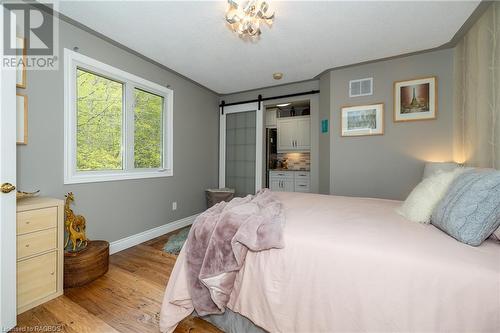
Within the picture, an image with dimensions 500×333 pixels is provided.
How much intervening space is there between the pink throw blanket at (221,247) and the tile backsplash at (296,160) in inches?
158

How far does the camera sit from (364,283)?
0.98 meters

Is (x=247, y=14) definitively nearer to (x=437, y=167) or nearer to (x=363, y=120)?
(x=363, y=120)

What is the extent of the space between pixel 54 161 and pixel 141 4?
166cm

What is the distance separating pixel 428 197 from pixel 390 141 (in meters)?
1.72

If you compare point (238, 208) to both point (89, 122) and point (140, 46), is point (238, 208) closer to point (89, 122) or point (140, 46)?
point (89, 122)

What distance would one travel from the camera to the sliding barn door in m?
4.15

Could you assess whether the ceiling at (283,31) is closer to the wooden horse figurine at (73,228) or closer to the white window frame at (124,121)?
the white window frame at (124,121)

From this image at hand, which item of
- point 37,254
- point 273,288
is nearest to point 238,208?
point 273,288

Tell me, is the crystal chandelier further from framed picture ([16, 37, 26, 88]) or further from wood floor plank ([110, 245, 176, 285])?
wood floor plank ([110, 245, 176, 285])

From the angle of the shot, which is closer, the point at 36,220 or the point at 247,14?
Result: the point at 36,220

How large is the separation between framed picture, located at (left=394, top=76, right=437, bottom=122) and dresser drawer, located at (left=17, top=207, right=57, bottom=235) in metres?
3.86

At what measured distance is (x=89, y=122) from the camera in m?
2.39

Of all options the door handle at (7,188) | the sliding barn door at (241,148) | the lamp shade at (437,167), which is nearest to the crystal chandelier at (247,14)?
the door handle at (7,188)

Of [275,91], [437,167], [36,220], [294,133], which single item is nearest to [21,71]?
[36,220]
